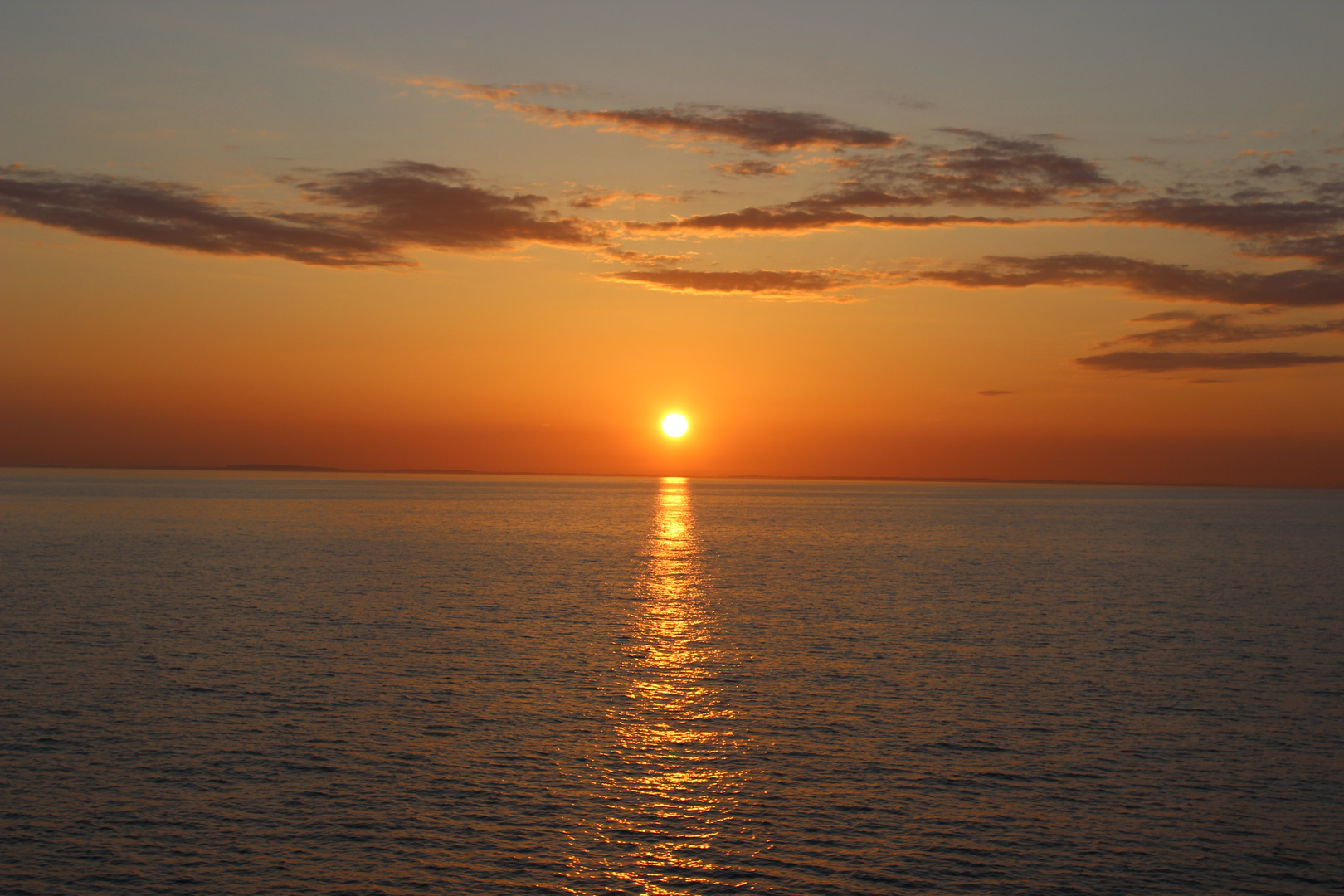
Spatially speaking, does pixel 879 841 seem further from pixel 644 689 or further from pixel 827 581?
pixel 827 581

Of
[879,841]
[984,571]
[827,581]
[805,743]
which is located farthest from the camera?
[984,571]

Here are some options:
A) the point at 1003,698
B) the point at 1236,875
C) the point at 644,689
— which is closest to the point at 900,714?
the point at 1003,698

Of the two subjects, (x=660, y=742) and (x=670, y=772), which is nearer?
(x=670, y=772)

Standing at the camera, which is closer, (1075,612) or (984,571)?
(1075,612)

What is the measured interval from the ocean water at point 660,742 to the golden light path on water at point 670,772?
144 mm

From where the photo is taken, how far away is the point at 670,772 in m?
32.4

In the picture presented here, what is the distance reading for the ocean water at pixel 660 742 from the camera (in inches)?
1001

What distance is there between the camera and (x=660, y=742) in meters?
35.9

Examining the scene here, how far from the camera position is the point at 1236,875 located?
25.0 meters

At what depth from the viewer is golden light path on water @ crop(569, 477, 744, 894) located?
25422 millimetres

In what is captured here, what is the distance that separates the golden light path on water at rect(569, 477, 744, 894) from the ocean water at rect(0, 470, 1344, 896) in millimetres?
144

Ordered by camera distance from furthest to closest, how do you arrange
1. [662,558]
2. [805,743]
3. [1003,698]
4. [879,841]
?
[662,558] → [1003,698] → [805,743] → [879,841]

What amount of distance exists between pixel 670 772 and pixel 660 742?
11.4ft

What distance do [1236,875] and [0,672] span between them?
1919 inches
